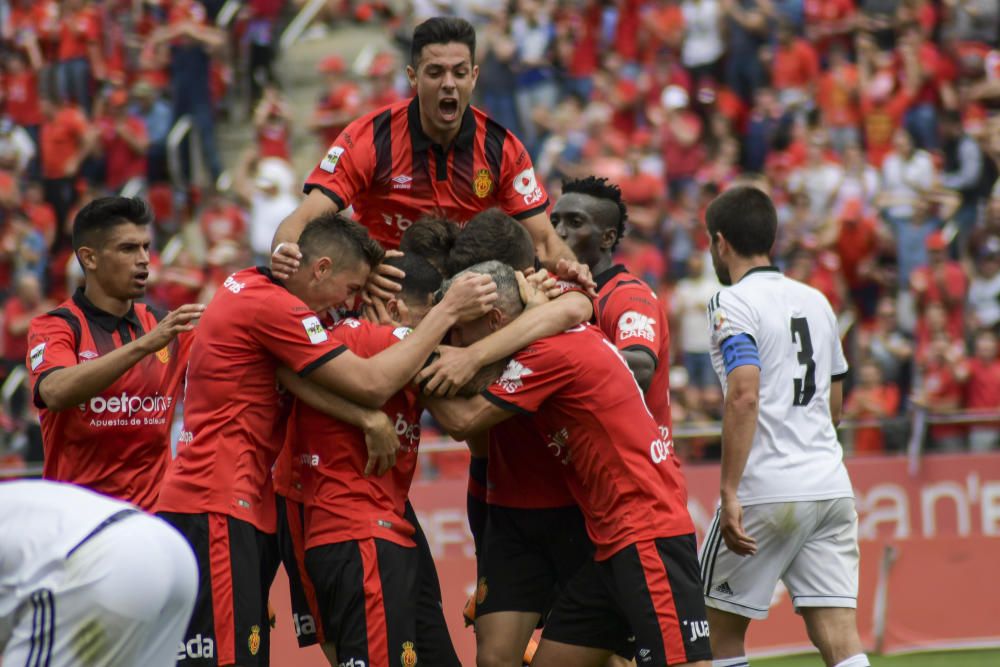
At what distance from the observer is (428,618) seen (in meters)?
5.84

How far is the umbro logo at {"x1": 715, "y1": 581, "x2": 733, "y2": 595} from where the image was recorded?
6809 mm

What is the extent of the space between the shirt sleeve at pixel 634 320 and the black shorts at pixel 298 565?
1714 millimetres

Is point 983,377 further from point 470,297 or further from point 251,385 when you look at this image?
point 251,385

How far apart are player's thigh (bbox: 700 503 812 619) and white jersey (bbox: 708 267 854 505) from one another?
77mm

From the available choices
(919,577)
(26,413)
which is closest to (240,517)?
(919,577)

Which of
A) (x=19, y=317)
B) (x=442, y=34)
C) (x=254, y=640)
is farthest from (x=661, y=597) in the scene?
(x=19, y=317)

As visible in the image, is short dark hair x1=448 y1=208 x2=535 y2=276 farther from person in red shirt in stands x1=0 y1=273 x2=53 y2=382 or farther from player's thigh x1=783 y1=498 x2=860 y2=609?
person in red shirt in stands x1=0 y1=273 x2=53 y2=382

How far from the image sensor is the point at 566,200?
740 centimetres

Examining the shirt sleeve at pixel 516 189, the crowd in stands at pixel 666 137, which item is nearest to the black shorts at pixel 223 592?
the shirt sleeve at pixel 516 189

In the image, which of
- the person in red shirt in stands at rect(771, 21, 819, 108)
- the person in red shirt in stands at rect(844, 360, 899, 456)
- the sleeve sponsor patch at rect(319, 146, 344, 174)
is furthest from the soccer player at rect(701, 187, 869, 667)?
the person in red shirt in stands at rect(771, 21, 819, 108)

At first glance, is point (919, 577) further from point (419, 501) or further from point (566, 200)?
point (566, 200)

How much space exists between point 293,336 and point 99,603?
1446mm

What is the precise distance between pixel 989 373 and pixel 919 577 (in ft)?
7.92

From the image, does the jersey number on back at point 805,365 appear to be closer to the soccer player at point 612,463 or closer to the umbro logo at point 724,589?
the umbro logo at point 724,589
